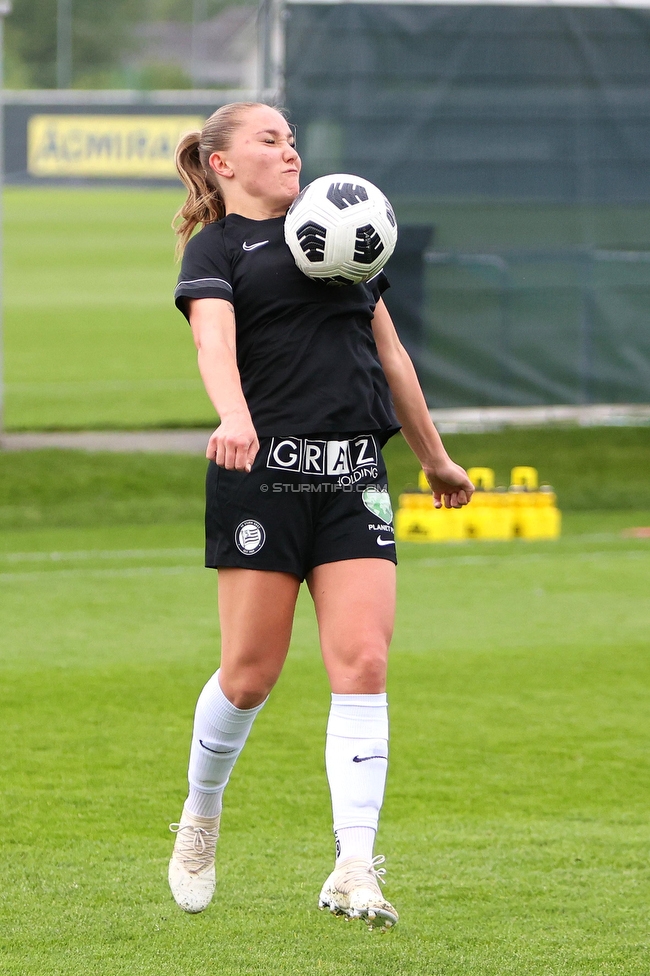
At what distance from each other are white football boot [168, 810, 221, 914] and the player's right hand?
1.17 metres

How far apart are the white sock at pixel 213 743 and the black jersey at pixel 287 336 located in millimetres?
742

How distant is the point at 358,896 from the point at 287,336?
1395mm

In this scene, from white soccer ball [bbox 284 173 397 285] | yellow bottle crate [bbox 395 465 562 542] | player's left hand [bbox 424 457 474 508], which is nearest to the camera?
white soccer ball [bbox 284 173 397 285]

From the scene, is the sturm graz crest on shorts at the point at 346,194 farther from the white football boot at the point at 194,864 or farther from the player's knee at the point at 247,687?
the white football boot at the point at 194,864

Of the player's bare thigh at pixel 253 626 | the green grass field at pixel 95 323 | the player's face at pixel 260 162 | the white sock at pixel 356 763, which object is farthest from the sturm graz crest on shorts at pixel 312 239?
the green grass field at pixel 95 323

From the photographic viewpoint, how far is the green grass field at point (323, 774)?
172 inches

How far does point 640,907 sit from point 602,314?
1086 centimetres

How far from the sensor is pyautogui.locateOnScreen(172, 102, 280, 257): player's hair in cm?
433

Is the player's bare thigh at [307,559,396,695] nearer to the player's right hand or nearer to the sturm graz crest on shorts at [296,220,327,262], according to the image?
the player's right hand

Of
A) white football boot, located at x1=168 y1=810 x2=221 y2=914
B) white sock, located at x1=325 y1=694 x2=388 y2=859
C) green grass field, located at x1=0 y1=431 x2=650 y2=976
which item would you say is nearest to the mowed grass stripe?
green grass field, located at x1=0 y1=431 x2=650 y2=976

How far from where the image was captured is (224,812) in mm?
5508

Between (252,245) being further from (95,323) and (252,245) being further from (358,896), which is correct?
(95,323)

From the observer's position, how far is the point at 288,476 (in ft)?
13.4

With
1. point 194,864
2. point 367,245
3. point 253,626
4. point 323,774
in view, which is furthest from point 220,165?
point 323,774
